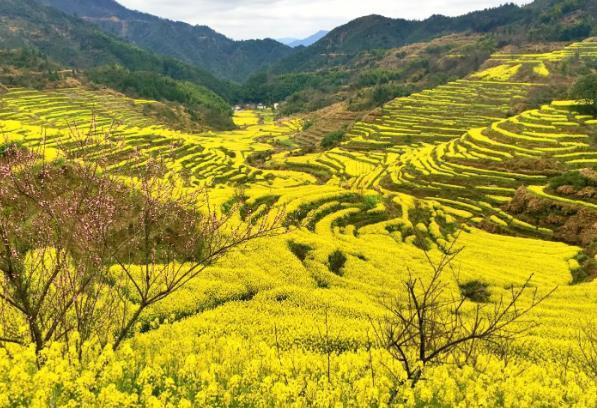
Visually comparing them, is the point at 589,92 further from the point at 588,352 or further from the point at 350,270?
the point at 588,352

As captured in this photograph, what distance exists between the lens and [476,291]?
71.8 feet

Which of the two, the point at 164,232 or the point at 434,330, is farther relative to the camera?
the point at 164,232

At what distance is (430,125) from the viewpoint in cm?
8094

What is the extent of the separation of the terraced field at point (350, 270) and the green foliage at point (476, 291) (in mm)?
514

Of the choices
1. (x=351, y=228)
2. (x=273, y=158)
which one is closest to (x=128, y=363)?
(x=351, y=228)

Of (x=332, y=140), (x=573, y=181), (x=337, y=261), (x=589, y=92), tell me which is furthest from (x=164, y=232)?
(x=332, y=140)

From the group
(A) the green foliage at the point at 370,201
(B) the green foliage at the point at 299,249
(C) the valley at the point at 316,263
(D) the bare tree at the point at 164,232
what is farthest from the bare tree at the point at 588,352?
(A) the green foliage at the point at 370,201

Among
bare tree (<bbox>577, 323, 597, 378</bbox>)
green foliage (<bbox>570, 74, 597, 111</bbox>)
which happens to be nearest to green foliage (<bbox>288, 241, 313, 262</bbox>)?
bare tree (<bbox>577, 323, 597, 378</bbox>)

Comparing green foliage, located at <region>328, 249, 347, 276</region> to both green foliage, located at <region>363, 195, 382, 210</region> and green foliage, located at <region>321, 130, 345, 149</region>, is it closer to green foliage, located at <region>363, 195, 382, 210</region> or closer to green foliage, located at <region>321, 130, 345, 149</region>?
green foliage, located at <region>363, 195, 382, 210</region>

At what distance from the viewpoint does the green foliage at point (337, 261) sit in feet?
72.2

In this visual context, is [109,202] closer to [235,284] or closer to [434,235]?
[235,284]

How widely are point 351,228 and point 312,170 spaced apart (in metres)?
36.2

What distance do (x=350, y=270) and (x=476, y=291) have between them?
256 inches

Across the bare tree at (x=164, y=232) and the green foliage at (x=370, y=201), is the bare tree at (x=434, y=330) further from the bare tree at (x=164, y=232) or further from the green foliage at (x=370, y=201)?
the green foliage at (x=370, y=201)
